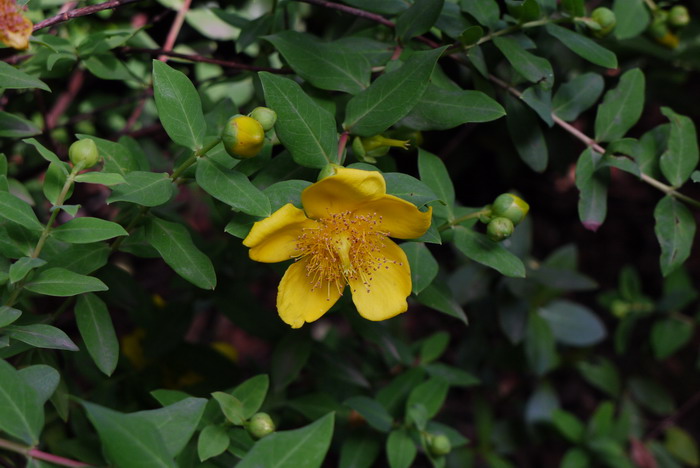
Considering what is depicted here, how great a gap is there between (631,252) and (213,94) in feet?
5.85

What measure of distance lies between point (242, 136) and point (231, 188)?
0.29 ft

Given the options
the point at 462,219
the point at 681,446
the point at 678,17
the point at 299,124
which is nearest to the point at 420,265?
the point at 462,219

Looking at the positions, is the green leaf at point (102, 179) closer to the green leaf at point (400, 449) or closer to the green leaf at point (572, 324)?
the green leaf at point (400, 449)

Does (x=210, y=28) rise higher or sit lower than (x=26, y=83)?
lower

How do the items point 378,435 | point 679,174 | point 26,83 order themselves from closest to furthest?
point 26,83
point 679,174
point 378,435

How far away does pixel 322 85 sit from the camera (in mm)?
1308

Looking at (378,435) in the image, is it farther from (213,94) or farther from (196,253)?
(213,94)

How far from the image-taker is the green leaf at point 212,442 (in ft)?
3.79

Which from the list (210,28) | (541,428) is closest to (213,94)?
(210,28)

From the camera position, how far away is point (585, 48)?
1.37 metres

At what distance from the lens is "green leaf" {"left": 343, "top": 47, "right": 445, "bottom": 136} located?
1191 millimetres

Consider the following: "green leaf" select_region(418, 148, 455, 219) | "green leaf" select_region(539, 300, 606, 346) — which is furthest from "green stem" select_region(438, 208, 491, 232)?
"green leaf" select_region(539, 300, 606, 346)

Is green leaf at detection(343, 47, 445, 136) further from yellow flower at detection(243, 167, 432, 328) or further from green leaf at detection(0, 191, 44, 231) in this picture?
green leaf at detection(0, 191, 44, 231)

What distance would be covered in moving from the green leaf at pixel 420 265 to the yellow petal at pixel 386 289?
0.09 metres
